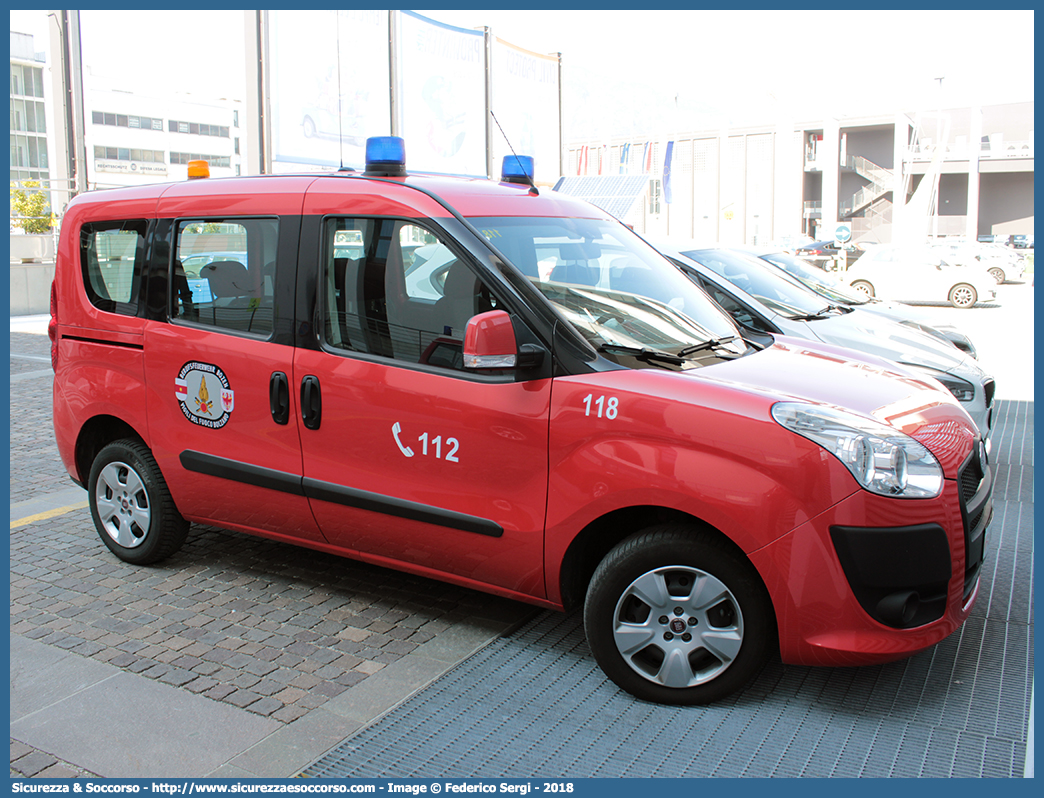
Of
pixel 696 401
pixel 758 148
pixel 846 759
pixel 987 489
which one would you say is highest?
pixel 758 148

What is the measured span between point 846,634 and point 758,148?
3077 inches

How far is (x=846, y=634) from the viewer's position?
10.3 feet

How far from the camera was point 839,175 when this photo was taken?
233ft

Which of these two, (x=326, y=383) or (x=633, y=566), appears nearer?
(x=633, y=566)

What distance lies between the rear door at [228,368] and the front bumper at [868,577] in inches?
85.8

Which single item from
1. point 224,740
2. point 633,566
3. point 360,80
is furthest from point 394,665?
point 360,80

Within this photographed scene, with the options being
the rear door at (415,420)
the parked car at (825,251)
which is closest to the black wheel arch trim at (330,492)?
the rear door at (415,420)

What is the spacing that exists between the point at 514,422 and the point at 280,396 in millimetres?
1214

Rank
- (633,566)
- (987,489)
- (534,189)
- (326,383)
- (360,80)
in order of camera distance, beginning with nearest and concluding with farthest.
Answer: (633,566)
(987,489)
(326,383)
(534,189)
(360,80)

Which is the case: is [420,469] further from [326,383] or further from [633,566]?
[633,566]

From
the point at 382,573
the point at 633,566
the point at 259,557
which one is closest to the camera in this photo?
the point at 633,566

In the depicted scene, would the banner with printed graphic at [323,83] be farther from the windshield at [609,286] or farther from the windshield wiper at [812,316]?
the windshield at [609,286]

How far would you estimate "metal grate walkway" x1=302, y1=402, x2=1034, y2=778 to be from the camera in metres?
3.01

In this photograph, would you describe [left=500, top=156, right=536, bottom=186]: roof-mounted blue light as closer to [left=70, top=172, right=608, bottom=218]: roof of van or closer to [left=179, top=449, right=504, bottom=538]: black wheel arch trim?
[left=70, top=172, right=608, bottom=218]: roof of van
